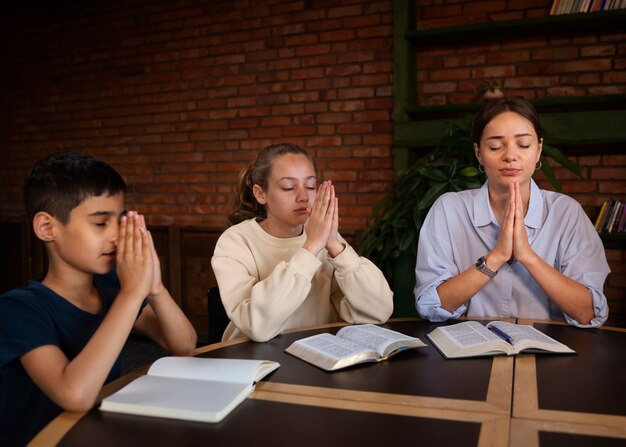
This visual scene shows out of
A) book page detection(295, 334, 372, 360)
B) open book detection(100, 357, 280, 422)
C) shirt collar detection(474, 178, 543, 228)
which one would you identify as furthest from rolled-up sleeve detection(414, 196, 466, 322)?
open book detection(100, 357, 280, 422)

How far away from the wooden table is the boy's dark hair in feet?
1.32

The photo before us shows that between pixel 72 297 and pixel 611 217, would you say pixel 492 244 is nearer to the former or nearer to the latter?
pixel 72 297

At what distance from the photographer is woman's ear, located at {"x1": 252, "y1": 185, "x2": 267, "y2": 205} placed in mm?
1830

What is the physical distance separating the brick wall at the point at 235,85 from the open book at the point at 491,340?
2.26 m

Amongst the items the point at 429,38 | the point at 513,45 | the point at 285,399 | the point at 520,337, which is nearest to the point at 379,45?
the point at 429,38

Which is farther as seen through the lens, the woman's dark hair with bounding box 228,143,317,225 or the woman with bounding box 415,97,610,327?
the woman's dark hair with bounding box 228,143,317,225

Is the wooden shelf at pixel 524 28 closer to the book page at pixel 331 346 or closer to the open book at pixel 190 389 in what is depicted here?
the book page at pixel 331 346

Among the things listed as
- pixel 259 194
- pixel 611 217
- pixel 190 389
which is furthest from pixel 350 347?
pixel 611 217

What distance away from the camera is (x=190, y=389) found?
104 cm

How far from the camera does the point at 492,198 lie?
77.1 inches

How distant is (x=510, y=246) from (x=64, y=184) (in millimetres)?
1226

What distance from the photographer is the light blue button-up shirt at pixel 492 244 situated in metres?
1.77

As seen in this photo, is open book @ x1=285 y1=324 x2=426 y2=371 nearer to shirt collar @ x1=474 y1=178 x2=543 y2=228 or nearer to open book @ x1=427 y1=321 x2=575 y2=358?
open book @ x1=427 y1=321 x2=575 y2=358

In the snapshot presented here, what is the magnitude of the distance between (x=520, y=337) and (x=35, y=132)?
4857mm
